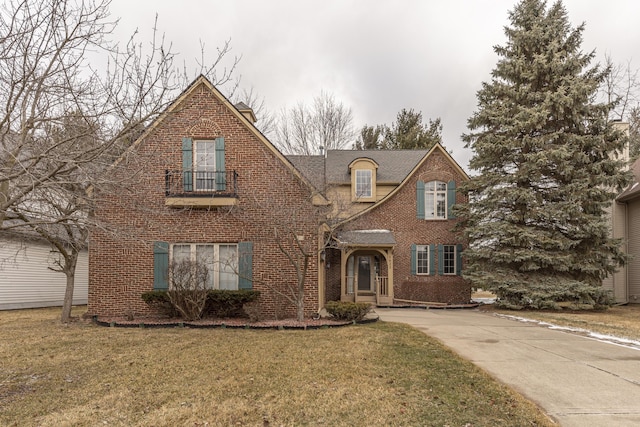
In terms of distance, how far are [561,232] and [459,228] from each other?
12.1ft

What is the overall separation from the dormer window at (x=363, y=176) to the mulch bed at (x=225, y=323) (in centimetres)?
851

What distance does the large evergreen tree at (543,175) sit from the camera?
13.8 meters

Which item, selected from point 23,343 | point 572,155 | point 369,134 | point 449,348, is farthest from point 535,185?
point 369,134

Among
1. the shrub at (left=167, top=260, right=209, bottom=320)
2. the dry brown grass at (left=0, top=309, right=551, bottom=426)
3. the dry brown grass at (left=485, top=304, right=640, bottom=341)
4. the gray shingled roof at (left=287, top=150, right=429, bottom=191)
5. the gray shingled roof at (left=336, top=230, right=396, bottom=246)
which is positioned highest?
the gray shingled roof at (left=287, top=150, right=429, bottom=191)

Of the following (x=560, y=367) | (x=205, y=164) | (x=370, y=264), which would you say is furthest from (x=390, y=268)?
(x=560, y=367)

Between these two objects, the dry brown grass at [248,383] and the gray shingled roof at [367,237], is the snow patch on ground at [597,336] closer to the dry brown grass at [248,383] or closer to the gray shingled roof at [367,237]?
the dry brown grass at [248,383]

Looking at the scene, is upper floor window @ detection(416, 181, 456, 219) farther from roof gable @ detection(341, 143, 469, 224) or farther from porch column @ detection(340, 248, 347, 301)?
porch column @ detection(340, 248, 347, 301)

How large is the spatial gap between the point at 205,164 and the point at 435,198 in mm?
10304

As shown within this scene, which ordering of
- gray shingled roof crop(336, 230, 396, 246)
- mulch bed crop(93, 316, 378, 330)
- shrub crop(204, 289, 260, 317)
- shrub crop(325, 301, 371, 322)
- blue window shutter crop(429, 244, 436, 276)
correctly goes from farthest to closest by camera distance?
1. blue window shutter crop(429, 244, 436, 276)
2. gray shingled roof crop(336, 230, 396, 246)
3. shrub crop(204, 289, 260, 317)
4. shrub crop(325, 301, 371, 322)
5. mulch bed crop(93, 316, 378, 330)

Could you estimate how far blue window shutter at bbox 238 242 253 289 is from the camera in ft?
36.2

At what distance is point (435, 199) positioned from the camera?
56.0 ft

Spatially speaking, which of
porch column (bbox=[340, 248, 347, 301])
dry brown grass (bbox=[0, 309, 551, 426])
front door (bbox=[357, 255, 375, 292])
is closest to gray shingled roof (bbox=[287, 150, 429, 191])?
porch column (bbox=[340, 248, 347, 301])

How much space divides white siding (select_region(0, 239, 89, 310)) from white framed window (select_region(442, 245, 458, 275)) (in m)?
15.6

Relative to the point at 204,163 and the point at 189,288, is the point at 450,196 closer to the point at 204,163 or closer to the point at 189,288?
the point at 204,163
